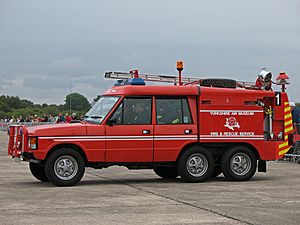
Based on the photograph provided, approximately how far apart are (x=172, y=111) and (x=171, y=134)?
1.75 feet

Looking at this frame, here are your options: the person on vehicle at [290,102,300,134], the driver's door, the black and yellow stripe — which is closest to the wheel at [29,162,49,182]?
the driver's door

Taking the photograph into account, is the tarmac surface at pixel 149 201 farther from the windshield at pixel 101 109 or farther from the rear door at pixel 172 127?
the windshield at pixel 101 109

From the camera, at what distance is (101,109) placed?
14477mm

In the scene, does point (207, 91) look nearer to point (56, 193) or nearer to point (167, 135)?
point (167, 135)

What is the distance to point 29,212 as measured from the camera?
9984 millimetres

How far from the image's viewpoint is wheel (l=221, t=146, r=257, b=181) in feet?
49.0

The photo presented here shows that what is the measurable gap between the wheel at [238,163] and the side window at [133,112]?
2.07 meters

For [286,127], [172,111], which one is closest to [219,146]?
[172,111]

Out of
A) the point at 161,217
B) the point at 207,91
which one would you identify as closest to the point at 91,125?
the point at 207,91

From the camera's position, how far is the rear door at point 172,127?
14.4m

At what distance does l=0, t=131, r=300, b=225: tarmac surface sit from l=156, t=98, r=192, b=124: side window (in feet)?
4.60

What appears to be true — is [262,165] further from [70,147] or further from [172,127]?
[70,147]

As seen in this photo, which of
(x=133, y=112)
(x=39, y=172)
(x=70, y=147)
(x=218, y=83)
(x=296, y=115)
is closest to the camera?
(x=70, y=147)

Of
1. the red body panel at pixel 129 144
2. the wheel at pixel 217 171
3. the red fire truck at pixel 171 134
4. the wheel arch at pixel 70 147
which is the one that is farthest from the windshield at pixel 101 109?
the wheel at pixel 217 171
